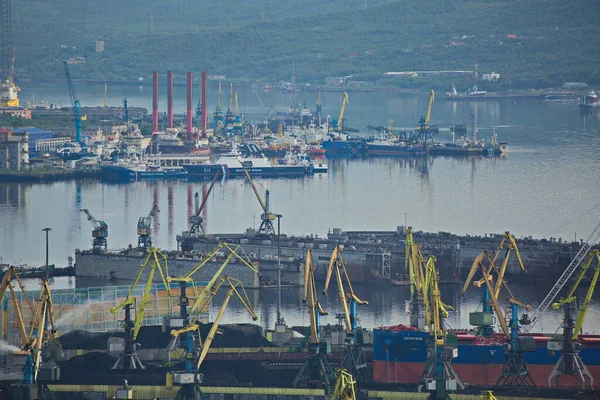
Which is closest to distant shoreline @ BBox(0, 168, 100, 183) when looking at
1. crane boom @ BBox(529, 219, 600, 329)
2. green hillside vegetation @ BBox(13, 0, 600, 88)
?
crane boom @ BBox(529, 219, 600, 329)

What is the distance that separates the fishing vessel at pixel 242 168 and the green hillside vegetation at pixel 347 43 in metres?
58.2

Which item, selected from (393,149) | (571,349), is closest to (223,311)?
(571,349)

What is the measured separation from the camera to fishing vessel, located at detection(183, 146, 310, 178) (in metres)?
55.5

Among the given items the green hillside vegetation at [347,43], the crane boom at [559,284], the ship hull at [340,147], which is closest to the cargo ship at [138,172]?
the ship hull at [340,147]

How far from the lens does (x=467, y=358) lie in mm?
22781

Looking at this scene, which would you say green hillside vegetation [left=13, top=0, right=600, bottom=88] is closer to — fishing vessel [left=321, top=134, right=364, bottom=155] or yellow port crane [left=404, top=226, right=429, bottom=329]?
fishing vessel [left=321, top=134, right=364, bottom=155]

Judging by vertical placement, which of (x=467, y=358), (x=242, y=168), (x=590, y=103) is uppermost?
(x=590, y=103)

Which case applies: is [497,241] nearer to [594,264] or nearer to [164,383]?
[594,264]

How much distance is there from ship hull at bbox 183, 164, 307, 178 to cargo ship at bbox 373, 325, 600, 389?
3240 cm

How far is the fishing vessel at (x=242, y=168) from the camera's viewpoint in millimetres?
55531

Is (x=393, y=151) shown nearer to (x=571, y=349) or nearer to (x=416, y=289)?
(x=416, y=289)

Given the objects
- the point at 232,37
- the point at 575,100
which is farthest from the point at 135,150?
the point at 232,37

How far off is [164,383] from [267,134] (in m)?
46.1

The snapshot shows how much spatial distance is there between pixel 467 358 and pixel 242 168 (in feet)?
108
